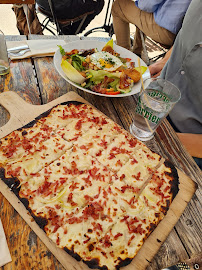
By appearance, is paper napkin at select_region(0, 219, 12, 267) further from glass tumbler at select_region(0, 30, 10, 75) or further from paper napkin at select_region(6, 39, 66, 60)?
paper napkin at select_region(6, 39, 66, 60)

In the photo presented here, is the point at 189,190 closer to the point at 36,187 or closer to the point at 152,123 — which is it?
the point at 152,123

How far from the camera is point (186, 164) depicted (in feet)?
4.95

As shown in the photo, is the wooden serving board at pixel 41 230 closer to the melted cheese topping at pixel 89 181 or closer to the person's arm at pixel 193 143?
the melted cheese topping at pixel 89 181

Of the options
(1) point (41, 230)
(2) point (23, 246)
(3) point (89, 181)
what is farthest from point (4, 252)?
Result: (3) point (89, 181)

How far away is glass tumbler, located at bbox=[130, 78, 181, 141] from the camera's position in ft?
4.68

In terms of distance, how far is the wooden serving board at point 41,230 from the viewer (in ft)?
3.44

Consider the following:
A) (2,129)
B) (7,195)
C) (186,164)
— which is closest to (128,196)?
(186,164)

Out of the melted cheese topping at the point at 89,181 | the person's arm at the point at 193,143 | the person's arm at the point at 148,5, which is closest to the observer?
the melted cheese topping at the point at 89,181

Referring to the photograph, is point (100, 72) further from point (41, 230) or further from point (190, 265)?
point (190, 265)

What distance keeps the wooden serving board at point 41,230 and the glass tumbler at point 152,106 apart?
0.37 metres

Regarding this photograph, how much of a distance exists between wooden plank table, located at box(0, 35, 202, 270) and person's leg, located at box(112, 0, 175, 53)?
1.78 metres

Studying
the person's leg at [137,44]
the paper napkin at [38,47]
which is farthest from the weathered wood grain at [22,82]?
the person's leg at [137,44]

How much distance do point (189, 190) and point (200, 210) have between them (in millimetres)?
130

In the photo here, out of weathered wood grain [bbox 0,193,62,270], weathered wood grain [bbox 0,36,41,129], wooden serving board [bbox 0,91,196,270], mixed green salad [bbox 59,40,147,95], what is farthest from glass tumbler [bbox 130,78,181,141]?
weathered wood grain [bbox 0,193,62,270]
